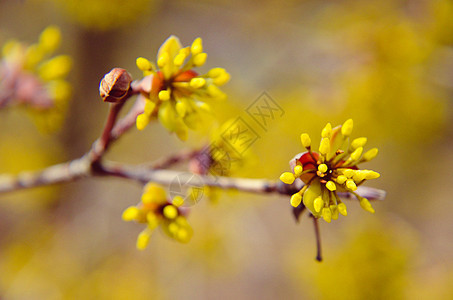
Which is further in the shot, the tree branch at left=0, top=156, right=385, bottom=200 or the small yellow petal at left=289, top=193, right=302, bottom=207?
the tree branch at left=0, top=156, right=385, bottom=200

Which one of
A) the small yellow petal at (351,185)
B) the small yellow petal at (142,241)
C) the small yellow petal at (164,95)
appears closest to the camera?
the small yellow petal at (351,185)

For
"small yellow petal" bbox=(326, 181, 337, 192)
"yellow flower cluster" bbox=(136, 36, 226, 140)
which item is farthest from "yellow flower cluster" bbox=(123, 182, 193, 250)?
"small yellow petal" bbox=(326, 181, 337, 192)

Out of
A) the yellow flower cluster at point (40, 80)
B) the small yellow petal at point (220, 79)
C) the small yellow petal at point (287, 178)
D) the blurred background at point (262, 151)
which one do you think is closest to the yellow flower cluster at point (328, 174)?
the small yellow petal at point (287, 178)

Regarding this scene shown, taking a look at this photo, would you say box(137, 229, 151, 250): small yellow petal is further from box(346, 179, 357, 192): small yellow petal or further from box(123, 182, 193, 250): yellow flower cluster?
box(346, 179, 357, 192): small yellow petal

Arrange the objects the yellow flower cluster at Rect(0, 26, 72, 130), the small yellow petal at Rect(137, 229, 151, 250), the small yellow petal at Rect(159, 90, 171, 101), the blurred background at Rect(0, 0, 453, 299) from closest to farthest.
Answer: the small yellow petal at Rect(159, 90, 171, 101), the small yellow petal at Rect(137, 229, 151, 250), the yellow flower cluster at Rect(0, 26, 72, 130), the blurred background at Rect(0, 0, 453, 299)

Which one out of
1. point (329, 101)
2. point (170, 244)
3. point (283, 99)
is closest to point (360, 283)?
point (329, 101)

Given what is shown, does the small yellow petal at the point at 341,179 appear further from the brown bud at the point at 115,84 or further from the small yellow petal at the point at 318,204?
the brown bud at the point at 115,84

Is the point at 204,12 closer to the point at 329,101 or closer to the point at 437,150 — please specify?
the point at 329,101
